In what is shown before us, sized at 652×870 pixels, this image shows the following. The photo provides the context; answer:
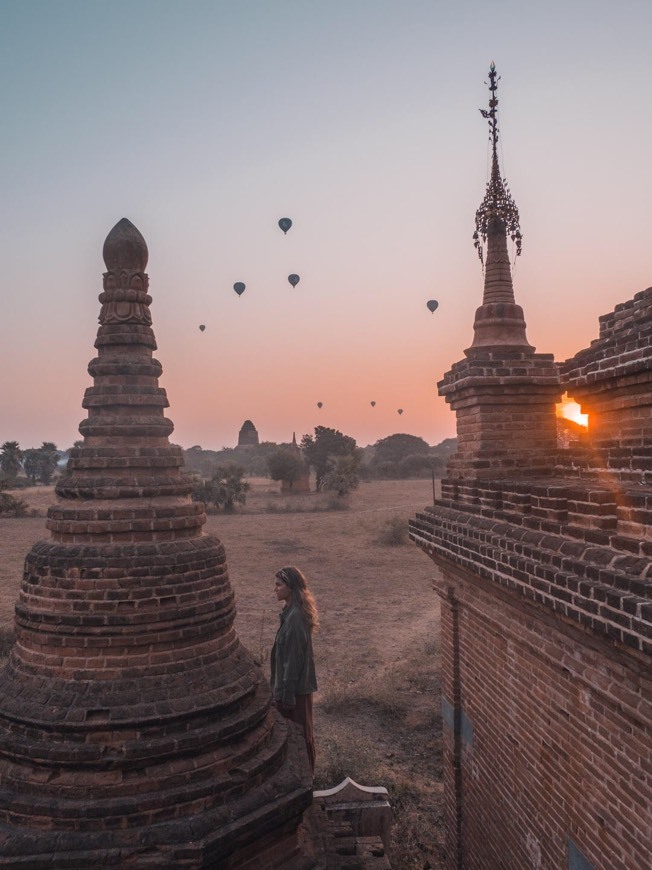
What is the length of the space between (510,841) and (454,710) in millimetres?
1262

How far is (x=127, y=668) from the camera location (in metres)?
4.50

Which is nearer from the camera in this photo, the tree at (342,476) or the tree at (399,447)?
the tree at (342,476)

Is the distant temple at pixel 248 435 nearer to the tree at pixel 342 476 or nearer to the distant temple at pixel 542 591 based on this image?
the tree at pixel 342 476

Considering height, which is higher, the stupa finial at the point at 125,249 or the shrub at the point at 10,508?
the stupa finial at the point at 125,249

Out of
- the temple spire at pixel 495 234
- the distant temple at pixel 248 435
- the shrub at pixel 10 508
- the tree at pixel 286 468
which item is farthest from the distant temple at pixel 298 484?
the distant temple at pixel 248 435

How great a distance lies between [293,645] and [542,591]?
289 cm

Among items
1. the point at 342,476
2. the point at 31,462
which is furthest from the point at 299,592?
the point at 31,462

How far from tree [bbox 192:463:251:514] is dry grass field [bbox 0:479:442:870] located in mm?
1919

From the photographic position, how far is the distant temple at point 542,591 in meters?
3.45

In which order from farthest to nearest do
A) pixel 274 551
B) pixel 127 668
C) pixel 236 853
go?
pixel 274 551
pixel 127 668
pixel 236 853

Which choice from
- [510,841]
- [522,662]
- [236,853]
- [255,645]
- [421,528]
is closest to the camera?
[236,853]

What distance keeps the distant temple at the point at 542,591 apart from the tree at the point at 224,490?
34.1 metres

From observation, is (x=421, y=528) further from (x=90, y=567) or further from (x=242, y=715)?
(x=90, y=567)

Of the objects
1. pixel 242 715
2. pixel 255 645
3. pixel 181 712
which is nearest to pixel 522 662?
pixel 242 715
